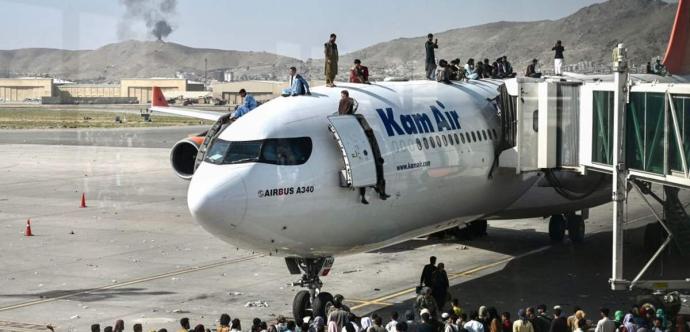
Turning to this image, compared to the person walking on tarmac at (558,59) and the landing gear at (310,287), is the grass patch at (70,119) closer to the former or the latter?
the person walking on tarmac at (558,59)

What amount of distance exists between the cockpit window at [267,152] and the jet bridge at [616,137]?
234 inches

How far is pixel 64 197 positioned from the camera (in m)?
43.2

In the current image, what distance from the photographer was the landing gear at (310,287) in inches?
760

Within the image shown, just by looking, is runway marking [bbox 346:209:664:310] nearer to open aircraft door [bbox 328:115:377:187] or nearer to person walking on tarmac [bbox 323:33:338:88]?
open aircraft door [bbox 328:115:377:187]

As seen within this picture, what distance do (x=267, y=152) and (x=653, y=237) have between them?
14.5 m

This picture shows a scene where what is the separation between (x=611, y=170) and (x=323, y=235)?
5993 millimetres

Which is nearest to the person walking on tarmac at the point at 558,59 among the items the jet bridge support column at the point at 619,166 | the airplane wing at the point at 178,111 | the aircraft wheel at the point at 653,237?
the aircraft wheel at the point at 653,237

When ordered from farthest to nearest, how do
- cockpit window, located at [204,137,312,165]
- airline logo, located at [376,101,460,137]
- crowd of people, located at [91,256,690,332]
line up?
airline logo, located at [376,101,460,137]
cockpit window, located at [204,137,312,165]
crowd of people, located at [91,256,690,332]

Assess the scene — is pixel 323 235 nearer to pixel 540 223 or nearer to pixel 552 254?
pixel 552 254

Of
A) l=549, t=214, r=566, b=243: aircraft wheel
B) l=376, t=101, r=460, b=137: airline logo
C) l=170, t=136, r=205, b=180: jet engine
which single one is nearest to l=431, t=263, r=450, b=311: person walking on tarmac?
l=376, t=101, r=460, b=137: airline logo

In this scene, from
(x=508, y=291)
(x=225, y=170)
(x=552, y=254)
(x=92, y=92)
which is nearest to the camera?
(x=225, y=170)

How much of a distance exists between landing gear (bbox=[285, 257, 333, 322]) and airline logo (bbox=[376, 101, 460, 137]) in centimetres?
304

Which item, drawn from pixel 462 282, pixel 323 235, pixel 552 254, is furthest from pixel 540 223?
pixel 323 235

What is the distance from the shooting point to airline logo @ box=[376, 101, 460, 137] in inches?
830
